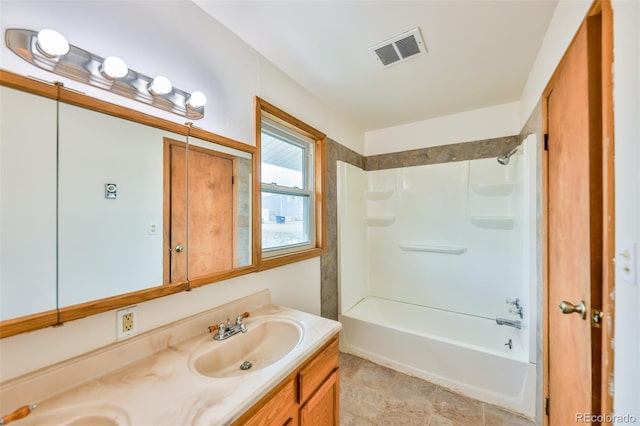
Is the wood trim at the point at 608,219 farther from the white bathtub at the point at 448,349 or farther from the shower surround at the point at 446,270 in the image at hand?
the white bathtub at the point at 448,349

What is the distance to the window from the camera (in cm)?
179

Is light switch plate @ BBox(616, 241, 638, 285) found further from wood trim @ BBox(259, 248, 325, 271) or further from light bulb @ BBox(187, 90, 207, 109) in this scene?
light bulb @ BBox(187, 90, 207, 109)

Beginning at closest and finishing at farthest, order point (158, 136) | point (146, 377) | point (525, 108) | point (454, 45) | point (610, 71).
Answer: point (610, 71)
point (146, 377)
point (158, 136)
point (454, 45)
point (525, 108)

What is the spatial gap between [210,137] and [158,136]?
252 mm

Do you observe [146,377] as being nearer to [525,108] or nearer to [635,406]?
[635,406]

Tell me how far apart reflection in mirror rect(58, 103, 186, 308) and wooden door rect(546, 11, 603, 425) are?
1.69m

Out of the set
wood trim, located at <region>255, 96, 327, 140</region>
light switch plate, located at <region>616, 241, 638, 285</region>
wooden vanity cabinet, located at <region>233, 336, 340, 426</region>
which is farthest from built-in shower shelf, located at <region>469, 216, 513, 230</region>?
wooden vanity cabinet, located at <region>233, 336, 340, 426</region>

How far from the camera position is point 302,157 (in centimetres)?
225

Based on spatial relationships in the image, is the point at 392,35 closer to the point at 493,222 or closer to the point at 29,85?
the point at 29,85

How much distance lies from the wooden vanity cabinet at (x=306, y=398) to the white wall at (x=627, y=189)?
3.27 feet

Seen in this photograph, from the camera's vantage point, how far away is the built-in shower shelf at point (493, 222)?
7.68ft

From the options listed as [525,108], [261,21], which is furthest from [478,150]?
[261,21]

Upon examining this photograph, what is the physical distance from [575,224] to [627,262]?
467 mm

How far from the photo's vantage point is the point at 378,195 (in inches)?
120
